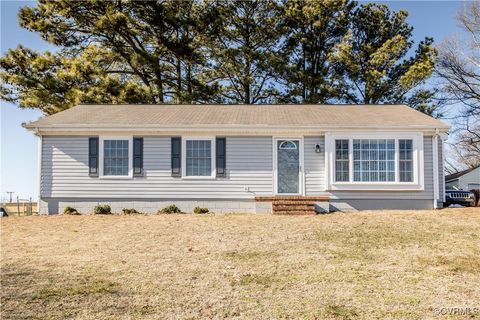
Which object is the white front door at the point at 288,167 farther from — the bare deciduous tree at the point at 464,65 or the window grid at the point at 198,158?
the bare deciduous tree at the point at 464,65

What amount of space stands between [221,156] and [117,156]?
3.28 meters

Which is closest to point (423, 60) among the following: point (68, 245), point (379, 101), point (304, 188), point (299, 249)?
point (379, 101)

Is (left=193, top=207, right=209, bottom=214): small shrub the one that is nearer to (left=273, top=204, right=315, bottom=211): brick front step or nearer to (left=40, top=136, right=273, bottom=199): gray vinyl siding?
(left=40, top=136, right=273, bottom=199): gray vinyl siding

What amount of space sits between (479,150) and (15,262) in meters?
31.1

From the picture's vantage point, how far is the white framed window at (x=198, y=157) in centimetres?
1318

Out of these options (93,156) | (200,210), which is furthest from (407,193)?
(93,156)

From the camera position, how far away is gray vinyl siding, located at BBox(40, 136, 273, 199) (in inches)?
519

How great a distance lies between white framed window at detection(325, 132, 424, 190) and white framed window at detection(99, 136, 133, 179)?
620 cm

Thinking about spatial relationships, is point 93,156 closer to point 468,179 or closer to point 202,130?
point 202,130

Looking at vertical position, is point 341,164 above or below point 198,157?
below

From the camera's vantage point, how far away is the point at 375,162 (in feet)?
42.4

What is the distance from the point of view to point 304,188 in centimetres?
1315

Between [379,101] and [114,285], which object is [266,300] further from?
[379,101]

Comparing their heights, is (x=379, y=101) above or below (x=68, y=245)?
above
